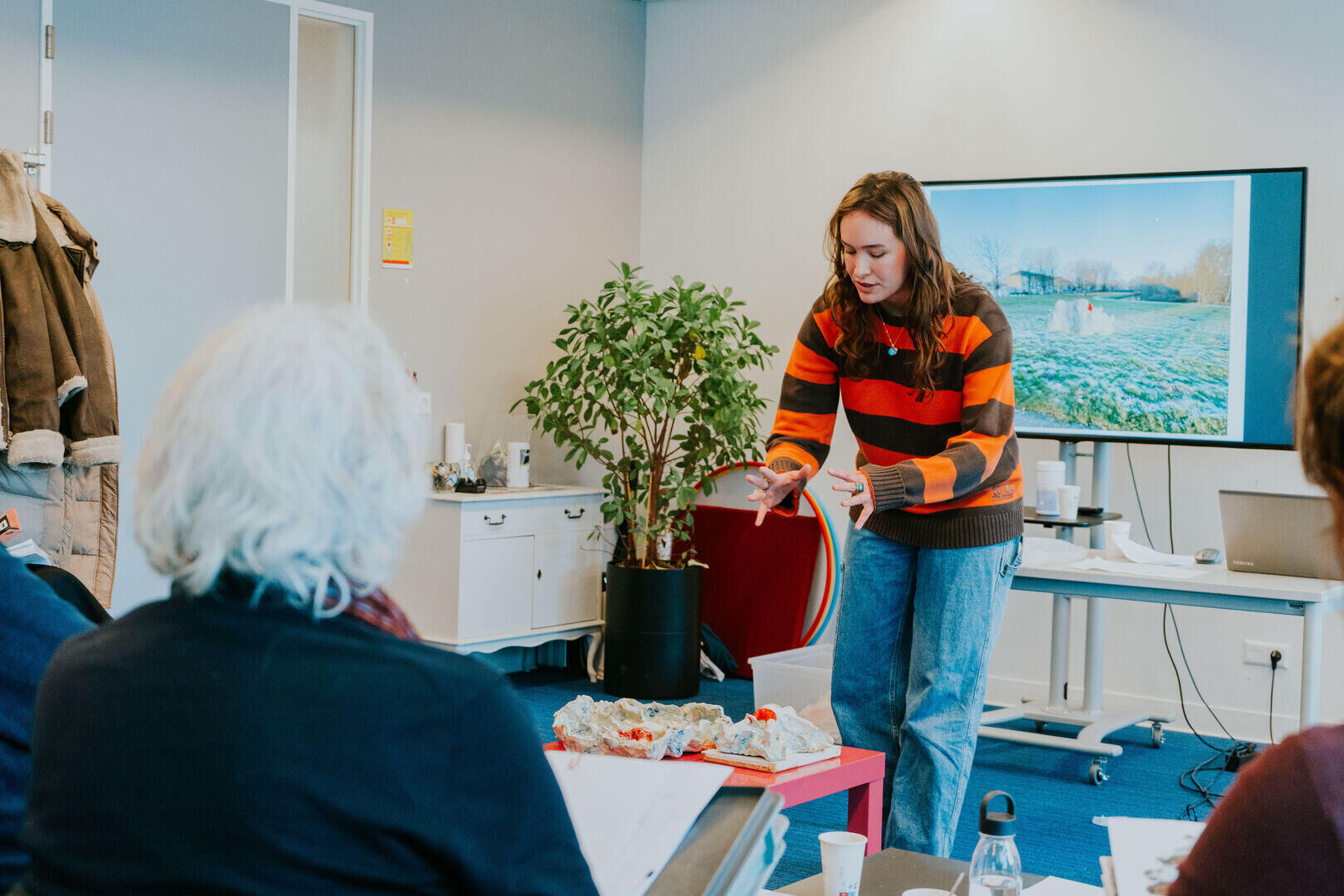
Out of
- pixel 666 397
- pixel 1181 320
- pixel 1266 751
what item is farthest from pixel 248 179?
pixel 1266 751

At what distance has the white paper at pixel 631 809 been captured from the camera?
109cm

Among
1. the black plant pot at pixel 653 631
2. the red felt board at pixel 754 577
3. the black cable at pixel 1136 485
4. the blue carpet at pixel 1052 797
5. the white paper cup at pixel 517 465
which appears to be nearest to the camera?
the blue carpet at pixel 1052 797

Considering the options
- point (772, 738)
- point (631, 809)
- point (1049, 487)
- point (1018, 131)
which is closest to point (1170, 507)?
point (1049, 487)

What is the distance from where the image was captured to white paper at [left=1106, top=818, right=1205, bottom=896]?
117 cm

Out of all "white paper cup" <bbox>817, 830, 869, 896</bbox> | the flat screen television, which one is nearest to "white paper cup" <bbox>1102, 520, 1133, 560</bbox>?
the flat screen television

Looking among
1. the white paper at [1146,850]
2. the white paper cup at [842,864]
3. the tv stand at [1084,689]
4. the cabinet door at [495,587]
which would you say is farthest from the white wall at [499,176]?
the white paper at [1146,850]

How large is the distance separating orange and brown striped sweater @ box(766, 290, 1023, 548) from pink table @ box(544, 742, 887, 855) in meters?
0.42

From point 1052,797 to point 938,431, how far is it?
1.64m

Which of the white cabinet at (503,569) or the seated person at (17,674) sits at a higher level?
the seated person at (17,674)

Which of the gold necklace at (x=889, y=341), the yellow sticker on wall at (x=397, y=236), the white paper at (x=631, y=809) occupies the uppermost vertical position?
the yellow sticker on wall at (x=397, y=236)

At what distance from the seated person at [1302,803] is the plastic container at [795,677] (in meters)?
2.65

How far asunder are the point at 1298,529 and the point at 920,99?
2242 millimetres

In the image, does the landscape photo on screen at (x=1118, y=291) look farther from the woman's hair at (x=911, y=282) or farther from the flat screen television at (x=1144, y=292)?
the woman's hair at (x=911, y=282)

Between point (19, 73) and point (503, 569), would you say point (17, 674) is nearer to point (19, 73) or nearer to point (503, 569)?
point (19, 73)
